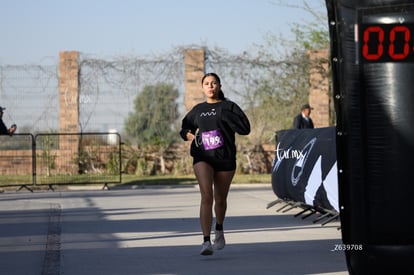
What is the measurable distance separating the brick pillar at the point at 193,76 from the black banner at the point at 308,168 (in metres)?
12.3

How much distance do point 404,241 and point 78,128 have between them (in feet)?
71.6

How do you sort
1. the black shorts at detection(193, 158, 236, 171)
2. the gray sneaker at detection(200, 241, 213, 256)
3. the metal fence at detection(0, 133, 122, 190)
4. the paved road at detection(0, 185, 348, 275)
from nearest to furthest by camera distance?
the paved road at detection(0, 185, 348, 275), the gray sneaker at detection(200, 241, 213, 256), the black shorts at detection(193, 158, 236, 171), the metal fence at detection(0, 133, 122, 190)

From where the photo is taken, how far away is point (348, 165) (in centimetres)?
766

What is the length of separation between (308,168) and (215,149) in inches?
154

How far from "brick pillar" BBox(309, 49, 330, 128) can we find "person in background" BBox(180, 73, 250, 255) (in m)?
17.9

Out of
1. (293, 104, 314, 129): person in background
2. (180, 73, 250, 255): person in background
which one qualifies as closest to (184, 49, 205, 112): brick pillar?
(293, 104, 314, 129): person in background

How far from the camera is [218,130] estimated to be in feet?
35.2

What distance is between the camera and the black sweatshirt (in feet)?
35.1

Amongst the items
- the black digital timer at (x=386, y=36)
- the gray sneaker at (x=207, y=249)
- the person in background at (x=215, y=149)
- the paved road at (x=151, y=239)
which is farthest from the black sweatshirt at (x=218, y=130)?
the black digital timer at (x=386, y=36)

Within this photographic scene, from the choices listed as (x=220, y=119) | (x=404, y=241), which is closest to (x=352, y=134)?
(x=404, y=241)

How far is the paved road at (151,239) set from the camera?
983cm

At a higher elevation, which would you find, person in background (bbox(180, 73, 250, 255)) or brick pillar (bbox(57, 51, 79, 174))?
brick pillar (bbox(57, 51, 79, 174))

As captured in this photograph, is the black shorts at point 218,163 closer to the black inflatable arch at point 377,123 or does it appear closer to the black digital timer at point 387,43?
the black inflatable arch at point 377,123

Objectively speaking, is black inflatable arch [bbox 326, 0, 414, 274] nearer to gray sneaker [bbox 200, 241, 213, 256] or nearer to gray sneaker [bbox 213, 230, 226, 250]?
gray sneaker [bbox 200, 241, 213, 256]
